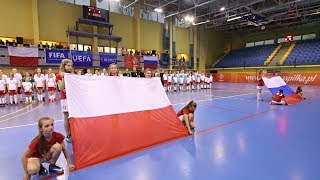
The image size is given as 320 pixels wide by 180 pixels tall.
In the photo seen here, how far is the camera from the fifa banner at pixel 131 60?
18562mm

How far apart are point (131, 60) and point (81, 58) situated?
14.3 ft

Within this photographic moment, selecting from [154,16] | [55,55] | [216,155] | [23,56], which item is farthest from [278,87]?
[154,16]

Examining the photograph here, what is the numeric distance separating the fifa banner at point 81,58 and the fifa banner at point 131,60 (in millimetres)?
3090

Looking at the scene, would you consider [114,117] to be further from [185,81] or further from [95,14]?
[95,14]

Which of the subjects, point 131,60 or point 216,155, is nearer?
point 216,155

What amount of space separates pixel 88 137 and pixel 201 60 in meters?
26.4

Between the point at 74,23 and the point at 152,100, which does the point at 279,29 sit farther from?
the point at 152,100

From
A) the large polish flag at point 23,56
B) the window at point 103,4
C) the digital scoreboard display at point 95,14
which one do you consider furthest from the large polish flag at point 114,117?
the window at point 103,4

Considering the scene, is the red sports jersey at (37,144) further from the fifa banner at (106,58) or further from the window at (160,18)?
the window at (160,18)

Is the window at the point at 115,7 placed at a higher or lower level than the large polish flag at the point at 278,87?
higher

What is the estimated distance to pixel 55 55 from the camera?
1510 centimetres

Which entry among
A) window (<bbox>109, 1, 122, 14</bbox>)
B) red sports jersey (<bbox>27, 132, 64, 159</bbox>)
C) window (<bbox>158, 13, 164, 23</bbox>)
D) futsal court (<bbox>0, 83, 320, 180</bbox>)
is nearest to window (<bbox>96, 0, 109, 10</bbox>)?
window (<bbox>109, 1, 122, 14</bbox>)

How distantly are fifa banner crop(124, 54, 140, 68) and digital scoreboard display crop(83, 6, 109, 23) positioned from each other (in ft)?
11.7

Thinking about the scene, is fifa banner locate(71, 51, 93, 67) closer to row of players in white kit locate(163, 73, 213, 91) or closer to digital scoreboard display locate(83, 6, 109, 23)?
digital scoreboard display locate(83, 6, 109, 23)
